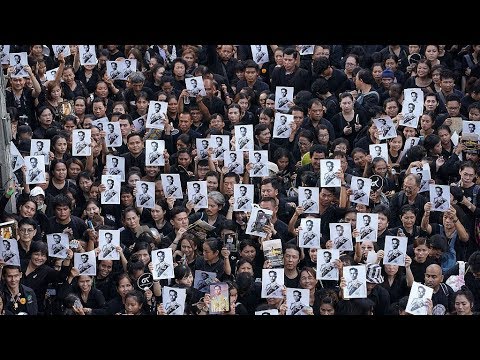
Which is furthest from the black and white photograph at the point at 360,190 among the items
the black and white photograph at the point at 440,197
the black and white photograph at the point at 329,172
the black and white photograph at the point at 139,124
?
the black and white photograph at the point at 139,124

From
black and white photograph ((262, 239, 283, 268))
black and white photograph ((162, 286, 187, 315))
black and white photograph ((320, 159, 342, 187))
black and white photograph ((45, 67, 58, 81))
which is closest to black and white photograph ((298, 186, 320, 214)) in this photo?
black and white photograph ((320, 159, 342, 187))

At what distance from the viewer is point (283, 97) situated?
20922 millimetres

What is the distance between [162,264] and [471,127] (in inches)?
163

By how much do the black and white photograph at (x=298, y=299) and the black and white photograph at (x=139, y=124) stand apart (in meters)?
3.82

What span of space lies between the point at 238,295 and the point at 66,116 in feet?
12.7

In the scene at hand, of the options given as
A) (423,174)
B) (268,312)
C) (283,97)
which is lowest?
(268,312)

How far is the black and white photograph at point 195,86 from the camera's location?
21.0 m

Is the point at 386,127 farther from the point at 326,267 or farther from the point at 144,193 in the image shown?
the point at 144,193

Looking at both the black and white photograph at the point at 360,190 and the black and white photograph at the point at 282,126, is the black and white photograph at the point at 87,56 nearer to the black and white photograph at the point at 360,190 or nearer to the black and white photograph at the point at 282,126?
the black and white photograph at the point at 282,126

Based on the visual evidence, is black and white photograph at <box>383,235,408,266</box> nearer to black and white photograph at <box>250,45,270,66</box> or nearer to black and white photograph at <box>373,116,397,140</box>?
black and white photograph at <box>373,116,397,140</box>

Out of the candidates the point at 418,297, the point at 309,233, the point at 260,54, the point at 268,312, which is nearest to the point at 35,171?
the point at 309,233

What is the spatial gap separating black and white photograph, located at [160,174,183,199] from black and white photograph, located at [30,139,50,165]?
1343 millimetres

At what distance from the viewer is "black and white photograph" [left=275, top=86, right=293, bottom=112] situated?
20.9 metres

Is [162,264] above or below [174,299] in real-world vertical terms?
above
